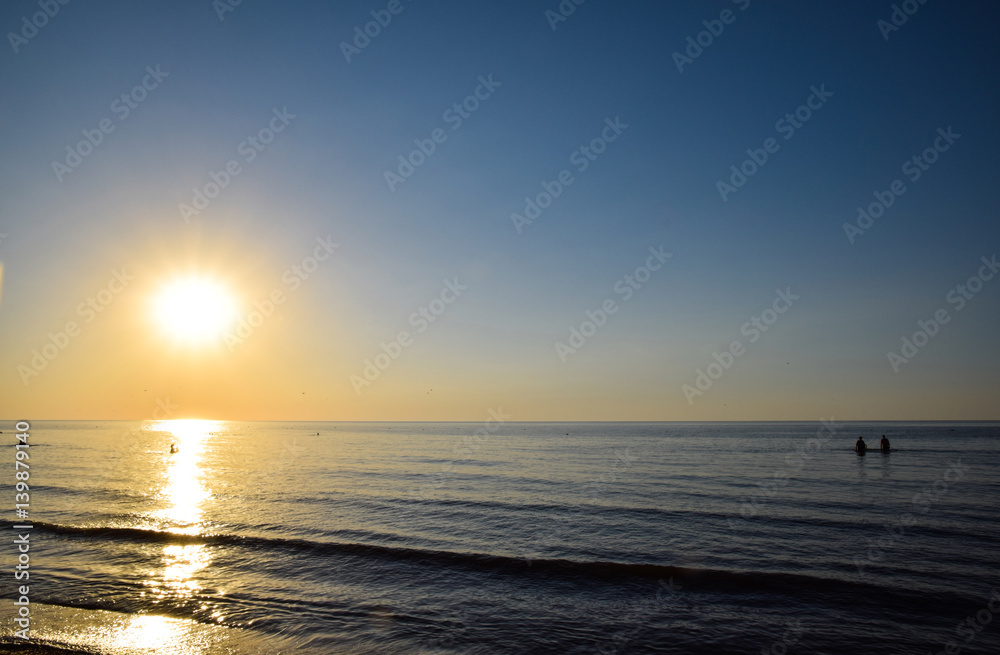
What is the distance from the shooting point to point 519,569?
760 inches

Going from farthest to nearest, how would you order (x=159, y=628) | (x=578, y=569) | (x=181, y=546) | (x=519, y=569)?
(x=181, y=546) < (x=519, y=569) < (x=578, y=569) < (x=159, y=628)

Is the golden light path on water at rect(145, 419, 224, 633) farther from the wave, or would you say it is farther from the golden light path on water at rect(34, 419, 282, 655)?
the wave

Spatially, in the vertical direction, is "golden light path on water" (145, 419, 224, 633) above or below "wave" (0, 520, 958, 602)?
above

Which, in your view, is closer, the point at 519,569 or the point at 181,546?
the point at 519,569

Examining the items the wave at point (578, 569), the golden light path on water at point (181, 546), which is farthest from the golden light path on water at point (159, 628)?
the wave at point (578, 569)

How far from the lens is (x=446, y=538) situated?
937 inches

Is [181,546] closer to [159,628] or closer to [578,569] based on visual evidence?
[159,628]

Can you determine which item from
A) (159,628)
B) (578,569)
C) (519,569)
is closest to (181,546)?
(159,628)

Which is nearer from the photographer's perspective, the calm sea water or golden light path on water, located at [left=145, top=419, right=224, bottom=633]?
the calm sea water

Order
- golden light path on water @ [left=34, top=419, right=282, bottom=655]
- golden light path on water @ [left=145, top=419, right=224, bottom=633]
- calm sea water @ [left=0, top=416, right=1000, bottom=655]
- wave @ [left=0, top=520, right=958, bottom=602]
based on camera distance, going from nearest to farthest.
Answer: golden light path on water @ [left=34, top=419, right=282, bottom=655] < calm sea water @ [left=0, top=416, right=1000, bottom=655] < golden light path on water @ [left=145, top=419, right=224, bottom=633] < wave @ [left=0, top=520, right=958, bottom=602]

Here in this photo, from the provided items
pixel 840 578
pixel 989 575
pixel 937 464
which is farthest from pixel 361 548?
pixel 937 464

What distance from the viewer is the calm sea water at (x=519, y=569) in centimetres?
1341

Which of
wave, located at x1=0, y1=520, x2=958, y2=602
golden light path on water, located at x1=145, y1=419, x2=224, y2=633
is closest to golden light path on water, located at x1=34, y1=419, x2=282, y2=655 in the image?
golden light path on water, located at x1=145, y1=419, x2=224, y2=633

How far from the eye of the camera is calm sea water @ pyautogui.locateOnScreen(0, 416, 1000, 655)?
13414mm
